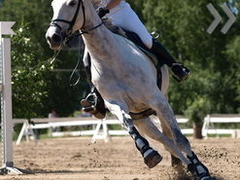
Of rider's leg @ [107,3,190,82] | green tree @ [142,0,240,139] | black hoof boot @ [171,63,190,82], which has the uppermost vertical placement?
rider's leg @ [107,3,190,82]

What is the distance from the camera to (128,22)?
10914mm

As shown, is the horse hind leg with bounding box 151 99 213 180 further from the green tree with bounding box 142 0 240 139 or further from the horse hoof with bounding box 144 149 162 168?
the green tree with bounding box 142 0 240 139

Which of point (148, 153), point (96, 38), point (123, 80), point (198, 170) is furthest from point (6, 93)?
point (148, 153)

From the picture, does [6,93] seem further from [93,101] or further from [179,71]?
[179,71]

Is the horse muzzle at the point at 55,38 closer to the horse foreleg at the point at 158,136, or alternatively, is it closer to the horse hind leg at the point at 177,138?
the horse hind leg at the point at 177,138

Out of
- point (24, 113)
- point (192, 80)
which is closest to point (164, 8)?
point (192, 80)

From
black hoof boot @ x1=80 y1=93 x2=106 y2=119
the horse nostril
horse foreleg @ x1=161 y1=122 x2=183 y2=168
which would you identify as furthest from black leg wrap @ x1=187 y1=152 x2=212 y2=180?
the horse nostril

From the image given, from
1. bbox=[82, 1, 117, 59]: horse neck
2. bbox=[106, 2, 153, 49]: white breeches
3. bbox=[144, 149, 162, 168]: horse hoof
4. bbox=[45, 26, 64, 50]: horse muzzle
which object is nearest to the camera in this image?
bbox=[45, 26, 64, 50]: horse muzzle

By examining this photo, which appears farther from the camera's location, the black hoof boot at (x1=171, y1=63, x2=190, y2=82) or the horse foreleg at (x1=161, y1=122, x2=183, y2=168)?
the black hoof boot at (x1=171, y1=63, x2=190, y2=82)

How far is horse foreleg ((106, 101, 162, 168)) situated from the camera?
9.23 meters

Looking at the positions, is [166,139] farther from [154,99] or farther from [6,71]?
[6,71]

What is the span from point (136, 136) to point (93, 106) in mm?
1213

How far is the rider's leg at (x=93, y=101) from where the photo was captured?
410 inches

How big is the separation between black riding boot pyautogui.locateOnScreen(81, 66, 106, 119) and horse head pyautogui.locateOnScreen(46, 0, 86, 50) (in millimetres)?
929
